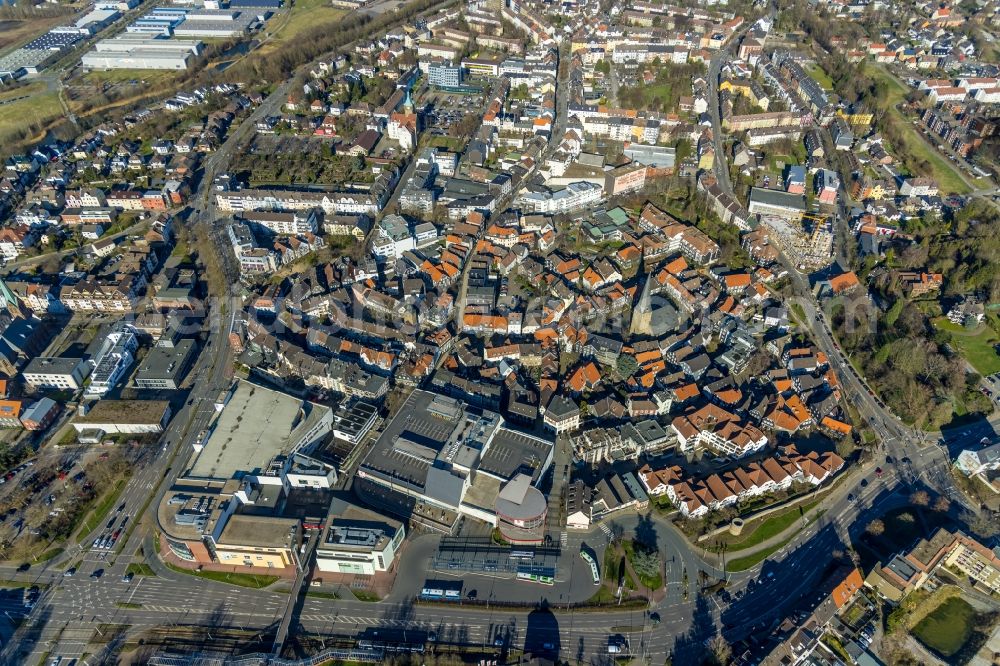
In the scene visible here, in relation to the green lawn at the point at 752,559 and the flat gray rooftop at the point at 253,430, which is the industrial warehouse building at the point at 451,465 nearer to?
the flat gray rooftop at the point at 253,430

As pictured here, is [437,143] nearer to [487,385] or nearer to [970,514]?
[487,385]

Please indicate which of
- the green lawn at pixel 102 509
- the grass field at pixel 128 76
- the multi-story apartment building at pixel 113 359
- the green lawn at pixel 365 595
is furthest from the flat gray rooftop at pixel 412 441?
the grass field at pixel 128 76

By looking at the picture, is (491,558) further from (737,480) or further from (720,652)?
(737,480)

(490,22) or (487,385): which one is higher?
(490,22)

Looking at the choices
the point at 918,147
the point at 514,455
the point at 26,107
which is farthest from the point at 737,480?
the point at 26,107

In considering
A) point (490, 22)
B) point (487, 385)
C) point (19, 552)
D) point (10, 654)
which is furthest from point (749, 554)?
point (490, 22)

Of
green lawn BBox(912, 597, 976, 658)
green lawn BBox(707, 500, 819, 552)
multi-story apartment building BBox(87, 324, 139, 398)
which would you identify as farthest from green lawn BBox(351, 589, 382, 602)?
A: green lawn BBox(912, 597, 976, 658)
